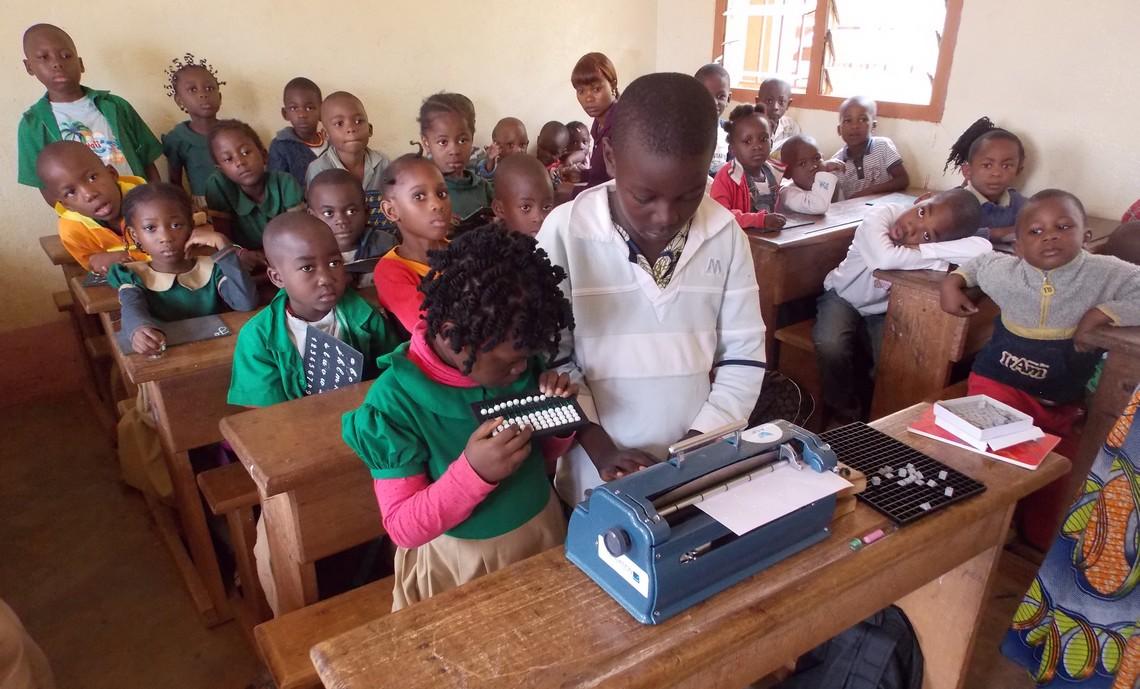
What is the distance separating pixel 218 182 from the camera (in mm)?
3332

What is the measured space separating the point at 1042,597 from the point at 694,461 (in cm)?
117

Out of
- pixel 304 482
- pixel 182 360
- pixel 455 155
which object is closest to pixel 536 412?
pixel 304 482

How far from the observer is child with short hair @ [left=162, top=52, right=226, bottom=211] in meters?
3.68

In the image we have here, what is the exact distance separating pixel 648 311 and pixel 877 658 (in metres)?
0.90

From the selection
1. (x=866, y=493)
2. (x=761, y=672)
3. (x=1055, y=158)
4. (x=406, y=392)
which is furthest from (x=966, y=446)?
(x=1055, y=158)

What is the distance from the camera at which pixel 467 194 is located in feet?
10.3

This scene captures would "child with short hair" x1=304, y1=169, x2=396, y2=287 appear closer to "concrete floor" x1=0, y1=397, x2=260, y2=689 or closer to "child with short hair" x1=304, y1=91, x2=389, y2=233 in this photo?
"child with short hair" x1=304, y1=91, x2=389, y2=233

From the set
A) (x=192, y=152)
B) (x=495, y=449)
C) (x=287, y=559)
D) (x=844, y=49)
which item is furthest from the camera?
(x=844, y=49)

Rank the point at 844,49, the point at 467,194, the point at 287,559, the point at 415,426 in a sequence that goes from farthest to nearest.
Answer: the point at 844,49 → the point at 467,194 → the point at 287,559 → the point at 415,426

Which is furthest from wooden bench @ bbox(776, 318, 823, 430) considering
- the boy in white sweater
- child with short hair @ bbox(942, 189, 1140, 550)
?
the boy in white sweater

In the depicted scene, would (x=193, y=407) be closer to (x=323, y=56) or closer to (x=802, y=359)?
(x=802, y=359)

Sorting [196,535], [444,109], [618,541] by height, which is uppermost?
[444,109]

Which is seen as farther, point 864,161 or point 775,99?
point 775,99

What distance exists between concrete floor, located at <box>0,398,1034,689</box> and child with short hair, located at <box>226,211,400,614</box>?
0.47m
